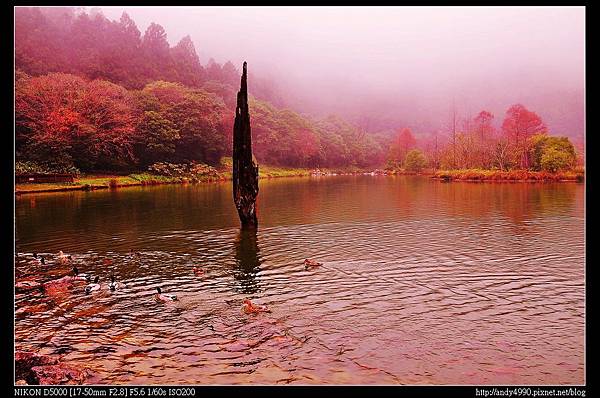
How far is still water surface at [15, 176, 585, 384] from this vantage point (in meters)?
10.6

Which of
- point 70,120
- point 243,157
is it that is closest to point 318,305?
point 243,157

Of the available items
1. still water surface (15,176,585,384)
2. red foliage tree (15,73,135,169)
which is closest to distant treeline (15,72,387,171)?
red foliage tree (15,73,135,169)

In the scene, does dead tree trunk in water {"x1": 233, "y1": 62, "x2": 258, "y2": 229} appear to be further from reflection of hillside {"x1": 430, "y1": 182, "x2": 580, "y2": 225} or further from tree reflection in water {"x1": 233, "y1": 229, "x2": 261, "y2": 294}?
reflection of hillside {"x1": 430, "y1": 182, "x2": 580, "y2": 225}

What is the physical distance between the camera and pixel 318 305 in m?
15.0

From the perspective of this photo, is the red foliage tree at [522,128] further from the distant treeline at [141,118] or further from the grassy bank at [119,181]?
the grassy bank at [119,181]

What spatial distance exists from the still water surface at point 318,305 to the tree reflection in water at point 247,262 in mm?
81

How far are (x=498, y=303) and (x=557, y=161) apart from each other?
265 feet

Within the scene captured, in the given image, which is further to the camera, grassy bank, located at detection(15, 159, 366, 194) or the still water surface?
grassy bank, located at detection(15, 159, 366, 194)

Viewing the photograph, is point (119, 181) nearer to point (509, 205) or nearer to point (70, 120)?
point (70, 120)

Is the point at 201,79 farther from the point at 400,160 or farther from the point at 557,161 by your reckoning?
the point at 557,161

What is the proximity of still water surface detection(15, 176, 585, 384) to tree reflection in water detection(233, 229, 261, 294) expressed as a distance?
0.27 ft

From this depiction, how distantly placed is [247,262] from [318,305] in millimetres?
6964

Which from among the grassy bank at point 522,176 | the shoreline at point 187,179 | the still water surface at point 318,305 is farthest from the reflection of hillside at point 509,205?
the shoreline at point 187,179
